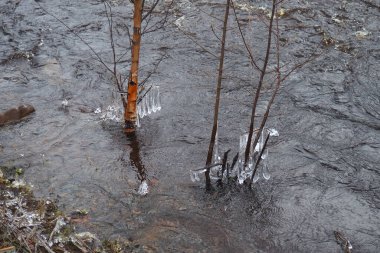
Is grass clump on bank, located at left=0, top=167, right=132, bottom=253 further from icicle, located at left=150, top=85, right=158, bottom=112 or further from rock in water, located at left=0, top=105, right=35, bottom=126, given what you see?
icicle, located at left=150, top=85, right=158, bottom=112

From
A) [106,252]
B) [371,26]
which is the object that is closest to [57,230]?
[106,252]

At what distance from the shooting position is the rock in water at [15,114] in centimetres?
759

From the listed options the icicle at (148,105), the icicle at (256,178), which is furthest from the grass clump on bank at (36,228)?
the icicle at (148,105)

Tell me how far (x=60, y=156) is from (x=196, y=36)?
427 centimetres

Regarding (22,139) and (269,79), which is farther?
(269,79)

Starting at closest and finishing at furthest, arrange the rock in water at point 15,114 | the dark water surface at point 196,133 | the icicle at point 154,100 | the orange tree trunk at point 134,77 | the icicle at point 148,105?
the dark water surface at point 196,133 → the orange tree trunk at point 134,77 → the rock in water at point 15,114 → the icicle at point 148,105 → the icicle at point 154,100

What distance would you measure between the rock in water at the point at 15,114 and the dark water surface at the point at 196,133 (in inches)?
5.5

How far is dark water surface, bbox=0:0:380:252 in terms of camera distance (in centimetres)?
612

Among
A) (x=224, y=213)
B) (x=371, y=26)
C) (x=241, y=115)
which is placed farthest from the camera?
(x=371, y=26)

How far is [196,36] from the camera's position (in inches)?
400

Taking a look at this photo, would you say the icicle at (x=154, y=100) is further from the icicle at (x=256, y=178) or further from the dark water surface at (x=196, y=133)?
the icicle at (x=256, y=178)

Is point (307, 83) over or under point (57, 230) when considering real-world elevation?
over

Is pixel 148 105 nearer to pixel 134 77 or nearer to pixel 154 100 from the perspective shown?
pixel 154 100

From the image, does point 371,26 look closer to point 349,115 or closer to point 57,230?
point 349,115
